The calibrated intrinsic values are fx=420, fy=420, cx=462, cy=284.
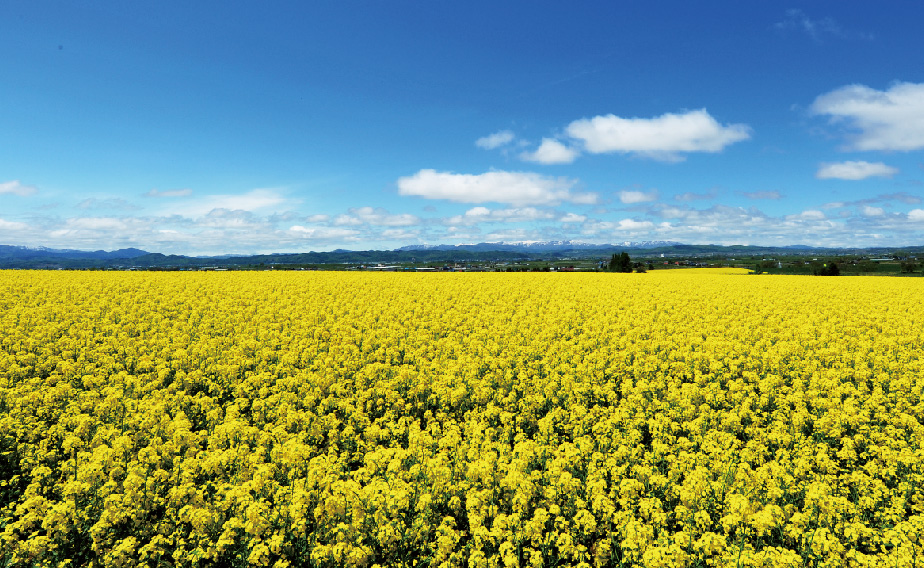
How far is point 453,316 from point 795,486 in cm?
1396

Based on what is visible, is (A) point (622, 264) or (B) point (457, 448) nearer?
(B) point (457, 448)

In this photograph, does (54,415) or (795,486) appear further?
(54,415)

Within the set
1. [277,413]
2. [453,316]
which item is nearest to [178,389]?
[277,413]

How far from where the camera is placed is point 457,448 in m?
7.90

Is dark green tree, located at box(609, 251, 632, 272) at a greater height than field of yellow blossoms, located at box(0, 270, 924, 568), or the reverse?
dark green tree, located at box(609, 251, 632, 272)

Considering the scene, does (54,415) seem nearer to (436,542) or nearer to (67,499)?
(67,499)

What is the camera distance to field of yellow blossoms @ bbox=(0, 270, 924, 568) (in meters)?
5.81

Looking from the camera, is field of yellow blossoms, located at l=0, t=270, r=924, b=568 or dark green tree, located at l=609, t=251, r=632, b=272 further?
dark green tree, located at l=609, t=251, r=632, b=272

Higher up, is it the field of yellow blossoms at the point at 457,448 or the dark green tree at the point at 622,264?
the dark green tree at the point at 622,264

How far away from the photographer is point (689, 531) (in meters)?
5.78

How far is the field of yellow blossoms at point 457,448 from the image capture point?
5.81 metres

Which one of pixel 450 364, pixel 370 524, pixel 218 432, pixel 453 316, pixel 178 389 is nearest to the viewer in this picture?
pixel 370 524

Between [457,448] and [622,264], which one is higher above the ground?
[622,264]

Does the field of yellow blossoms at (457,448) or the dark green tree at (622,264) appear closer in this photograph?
the field of yellow blossoms at (457,448)
